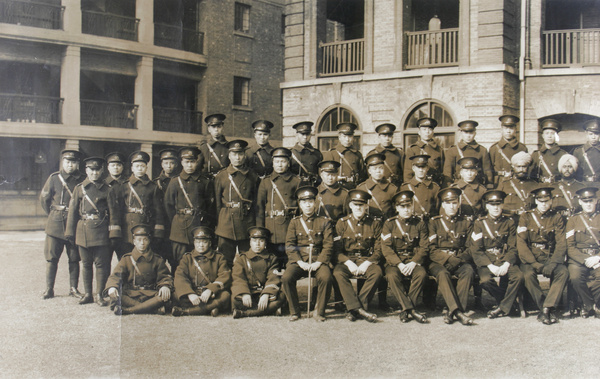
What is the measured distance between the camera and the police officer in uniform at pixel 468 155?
7648 millimetres

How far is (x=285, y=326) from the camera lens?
5.80m

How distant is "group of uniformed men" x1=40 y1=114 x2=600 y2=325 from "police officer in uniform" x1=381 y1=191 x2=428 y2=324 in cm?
2

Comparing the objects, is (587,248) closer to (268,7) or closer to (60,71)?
(60,71)

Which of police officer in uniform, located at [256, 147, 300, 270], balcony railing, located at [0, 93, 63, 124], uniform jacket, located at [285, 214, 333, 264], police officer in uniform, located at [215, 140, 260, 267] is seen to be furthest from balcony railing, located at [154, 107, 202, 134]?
uniform jacket, located at [285, 214, 333, 264]

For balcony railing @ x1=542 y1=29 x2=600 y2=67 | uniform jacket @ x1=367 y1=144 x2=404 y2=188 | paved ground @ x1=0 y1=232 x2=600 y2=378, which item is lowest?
paved ground @ x1=0 y1=232 x2=600 y2=378

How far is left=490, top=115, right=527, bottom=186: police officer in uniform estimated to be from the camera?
7.56 m

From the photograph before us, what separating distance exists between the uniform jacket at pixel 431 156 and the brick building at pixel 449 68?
13.8 ft

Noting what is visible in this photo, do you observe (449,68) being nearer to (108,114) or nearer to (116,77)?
(108,114)

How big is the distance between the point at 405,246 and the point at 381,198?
838 mm

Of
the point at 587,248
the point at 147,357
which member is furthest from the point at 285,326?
the point at 587,248

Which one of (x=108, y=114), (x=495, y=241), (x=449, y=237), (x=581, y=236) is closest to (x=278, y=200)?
(x=449, y=237)

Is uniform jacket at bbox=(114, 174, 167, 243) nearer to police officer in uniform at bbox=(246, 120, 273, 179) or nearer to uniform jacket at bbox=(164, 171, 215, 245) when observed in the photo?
uniform jacket at bbox=(164, 171, 215, 245)

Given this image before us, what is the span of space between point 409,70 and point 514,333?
8.55 metres

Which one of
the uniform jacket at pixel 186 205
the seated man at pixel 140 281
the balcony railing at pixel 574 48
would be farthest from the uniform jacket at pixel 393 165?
the balcony railing at pixel 574 48
